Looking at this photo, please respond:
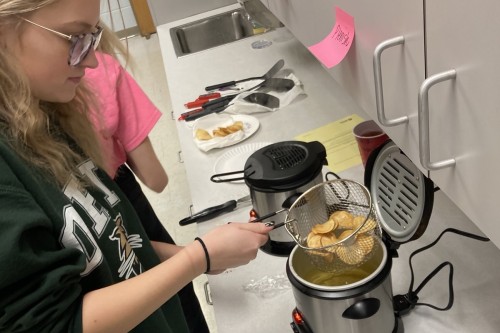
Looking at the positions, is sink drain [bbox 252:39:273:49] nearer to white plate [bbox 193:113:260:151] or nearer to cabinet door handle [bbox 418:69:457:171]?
white plate [bbox 193:113:260:151]

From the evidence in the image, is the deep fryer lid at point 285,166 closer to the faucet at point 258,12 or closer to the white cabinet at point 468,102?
the white cabinet at point 468,102

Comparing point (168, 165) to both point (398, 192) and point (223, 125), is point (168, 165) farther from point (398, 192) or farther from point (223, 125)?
point (398, 192)

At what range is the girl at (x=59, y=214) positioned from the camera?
2.18 feet

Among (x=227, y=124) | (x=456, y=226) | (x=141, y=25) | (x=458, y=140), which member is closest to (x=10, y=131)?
(x=458, y=140)

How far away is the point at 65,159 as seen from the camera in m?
0.83

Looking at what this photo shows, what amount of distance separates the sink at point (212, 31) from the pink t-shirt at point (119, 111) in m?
1.39

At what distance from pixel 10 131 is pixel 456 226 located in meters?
0.88

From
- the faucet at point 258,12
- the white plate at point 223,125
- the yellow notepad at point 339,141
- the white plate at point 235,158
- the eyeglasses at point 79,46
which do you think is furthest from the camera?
the faucet at point 258,12

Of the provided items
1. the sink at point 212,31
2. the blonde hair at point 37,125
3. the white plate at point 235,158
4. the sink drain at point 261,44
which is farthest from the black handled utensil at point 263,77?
the blonde hair at point 37,125

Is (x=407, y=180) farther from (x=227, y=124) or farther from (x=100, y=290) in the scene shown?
(x=227, y=124)

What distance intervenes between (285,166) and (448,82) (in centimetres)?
57

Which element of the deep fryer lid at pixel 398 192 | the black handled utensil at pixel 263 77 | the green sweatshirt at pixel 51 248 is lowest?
the black handled utensil at pixel 263 77

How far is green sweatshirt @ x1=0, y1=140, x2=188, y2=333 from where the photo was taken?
0.64 m

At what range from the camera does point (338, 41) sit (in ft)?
3.06
